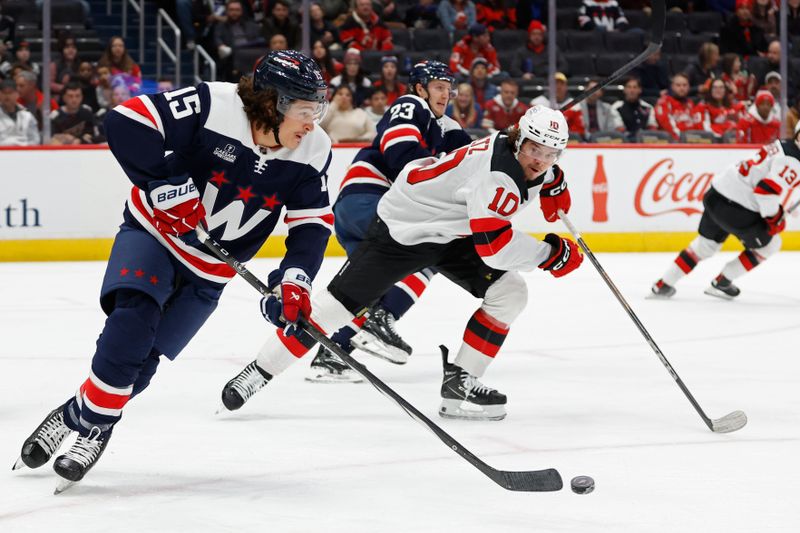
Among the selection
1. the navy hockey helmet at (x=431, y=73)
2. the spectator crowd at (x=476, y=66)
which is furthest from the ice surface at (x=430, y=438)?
the spectator crowd at (x=476, y=66)

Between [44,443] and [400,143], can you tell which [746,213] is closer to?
[400,143]

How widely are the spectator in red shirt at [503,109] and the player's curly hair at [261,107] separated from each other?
17.9 feet

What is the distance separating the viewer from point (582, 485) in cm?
252

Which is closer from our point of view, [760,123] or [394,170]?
[394,170]

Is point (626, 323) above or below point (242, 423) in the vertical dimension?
below

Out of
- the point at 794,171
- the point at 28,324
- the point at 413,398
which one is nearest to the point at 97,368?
the point at 413,398

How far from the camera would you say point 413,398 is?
377 cm

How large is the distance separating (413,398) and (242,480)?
1.14 m

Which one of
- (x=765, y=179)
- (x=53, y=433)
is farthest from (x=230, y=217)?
(x=765, y=179)

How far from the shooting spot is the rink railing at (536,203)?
7566mm

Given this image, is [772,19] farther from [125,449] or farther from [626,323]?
[125,449]

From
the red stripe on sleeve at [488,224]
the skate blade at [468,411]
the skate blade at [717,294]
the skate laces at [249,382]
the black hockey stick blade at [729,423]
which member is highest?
the red stripe on sleeve at [488,224]

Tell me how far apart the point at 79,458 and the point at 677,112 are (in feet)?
22.4

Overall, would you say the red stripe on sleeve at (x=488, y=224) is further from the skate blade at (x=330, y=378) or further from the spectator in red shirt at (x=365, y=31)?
the spectator in red shirt at (x=365, y=31)
